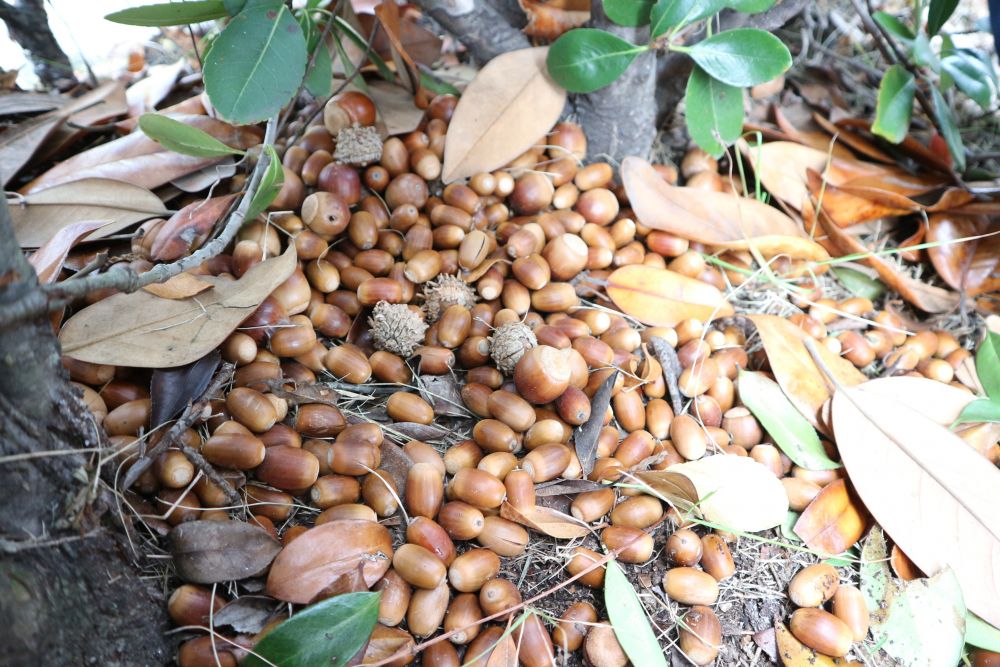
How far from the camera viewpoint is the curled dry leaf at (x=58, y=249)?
1.09m

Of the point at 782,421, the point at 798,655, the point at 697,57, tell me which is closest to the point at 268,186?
the point at 697,57

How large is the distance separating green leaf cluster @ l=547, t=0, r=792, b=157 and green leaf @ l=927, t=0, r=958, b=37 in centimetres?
52

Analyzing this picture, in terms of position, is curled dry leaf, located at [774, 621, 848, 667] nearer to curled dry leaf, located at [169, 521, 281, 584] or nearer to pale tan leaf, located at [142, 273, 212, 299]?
curled dry leaf, located at [169, 521, 281, 584]

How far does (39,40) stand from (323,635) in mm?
1630

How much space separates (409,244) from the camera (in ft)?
4.43

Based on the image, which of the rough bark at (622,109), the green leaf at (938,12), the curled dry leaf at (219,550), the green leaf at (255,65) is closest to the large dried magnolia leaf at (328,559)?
the curled dry leaf at (219,550)

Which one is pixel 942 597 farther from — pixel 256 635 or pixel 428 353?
pixel 256 635

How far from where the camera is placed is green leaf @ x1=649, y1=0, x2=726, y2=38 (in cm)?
126

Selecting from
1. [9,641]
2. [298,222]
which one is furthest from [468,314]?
[9,641]

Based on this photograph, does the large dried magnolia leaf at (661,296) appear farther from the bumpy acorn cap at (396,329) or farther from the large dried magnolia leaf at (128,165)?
the large dried magnolia leaf at (128,165)

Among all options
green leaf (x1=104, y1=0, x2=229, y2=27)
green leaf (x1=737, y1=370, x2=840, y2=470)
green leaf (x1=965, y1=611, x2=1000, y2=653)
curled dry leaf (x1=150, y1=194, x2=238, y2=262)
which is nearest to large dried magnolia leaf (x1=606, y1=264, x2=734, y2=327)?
green leaf (x1=737, y1=370, x2=840, y2=470)

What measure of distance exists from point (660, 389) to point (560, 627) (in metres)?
0.48

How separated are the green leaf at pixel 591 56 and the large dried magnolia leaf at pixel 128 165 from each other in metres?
0.69

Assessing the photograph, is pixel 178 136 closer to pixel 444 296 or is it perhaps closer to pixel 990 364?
pixel 444 296
